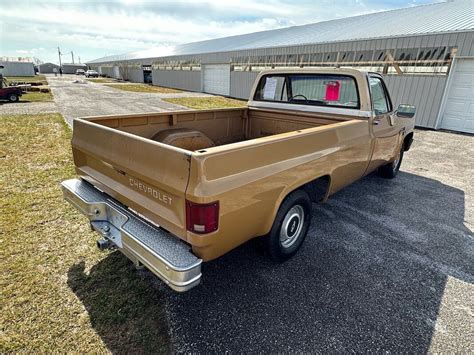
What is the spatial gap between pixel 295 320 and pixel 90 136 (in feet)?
8.41

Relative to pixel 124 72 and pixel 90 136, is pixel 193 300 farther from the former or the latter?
pixel 124 72

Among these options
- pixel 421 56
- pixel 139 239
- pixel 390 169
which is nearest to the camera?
pixel 139 239

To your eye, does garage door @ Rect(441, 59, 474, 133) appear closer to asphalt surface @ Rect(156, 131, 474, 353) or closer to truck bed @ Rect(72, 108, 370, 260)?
asphalt surface @ Rect(156, 131, 474, 353)

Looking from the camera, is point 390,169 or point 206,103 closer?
point 390,169

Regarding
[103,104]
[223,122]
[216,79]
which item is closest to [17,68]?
[216,79]

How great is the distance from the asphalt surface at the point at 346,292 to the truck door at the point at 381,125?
0.91 meters

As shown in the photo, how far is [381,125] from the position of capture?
13.6ft

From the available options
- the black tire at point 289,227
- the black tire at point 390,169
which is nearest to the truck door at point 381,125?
the black tire at point 390,169

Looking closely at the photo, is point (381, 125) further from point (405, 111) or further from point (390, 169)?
point (390, 169)

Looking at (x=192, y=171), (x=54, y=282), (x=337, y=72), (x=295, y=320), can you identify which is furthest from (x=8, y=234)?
(x=337, y=72)

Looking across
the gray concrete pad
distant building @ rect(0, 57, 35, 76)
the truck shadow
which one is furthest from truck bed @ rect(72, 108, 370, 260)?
distant building @ rect(0, 57, 35, 76)

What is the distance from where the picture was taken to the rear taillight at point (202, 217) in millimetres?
1883

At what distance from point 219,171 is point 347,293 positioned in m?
1.79

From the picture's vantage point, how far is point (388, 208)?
4508 mm
